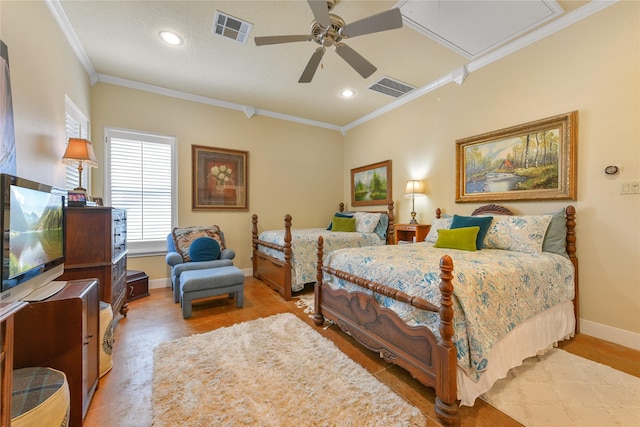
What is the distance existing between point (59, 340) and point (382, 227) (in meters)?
3.86

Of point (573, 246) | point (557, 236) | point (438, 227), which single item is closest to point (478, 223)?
point (438, 227)

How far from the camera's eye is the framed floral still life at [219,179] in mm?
4246

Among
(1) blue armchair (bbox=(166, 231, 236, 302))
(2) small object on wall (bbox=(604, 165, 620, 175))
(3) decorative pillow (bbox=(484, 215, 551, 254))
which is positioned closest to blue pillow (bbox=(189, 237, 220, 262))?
(1) blue armchair (bbox=(166, 231, 236, 302))

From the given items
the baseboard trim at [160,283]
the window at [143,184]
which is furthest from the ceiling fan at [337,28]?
the baseboard trim at [160,283]

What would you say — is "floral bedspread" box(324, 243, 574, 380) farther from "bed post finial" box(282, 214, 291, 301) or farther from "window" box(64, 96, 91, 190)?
"window" box(64, 96, 91, 190)

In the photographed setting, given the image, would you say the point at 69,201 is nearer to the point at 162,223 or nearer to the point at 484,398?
the point at 162,223

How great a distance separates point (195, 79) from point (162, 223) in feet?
7.13

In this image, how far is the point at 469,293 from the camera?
1550 millimetres

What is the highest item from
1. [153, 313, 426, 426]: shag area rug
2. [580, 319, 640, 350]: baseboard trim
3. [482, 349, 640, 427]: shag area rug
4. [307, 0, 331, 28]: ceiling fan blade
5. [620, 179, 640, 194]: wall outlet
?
[307, 0, 331, 28]: ceiling fan blade

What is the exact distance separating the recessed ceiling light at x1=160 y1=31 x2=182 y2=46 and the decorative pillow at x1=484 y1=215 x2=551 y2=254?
3.88 m

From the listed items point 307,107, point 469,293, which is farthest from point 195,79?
point 469,293

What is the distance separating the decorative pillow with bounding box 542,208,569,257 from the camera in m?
2.45

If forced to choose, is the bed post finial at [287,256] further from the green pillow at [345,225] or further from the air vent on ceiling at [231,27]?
the air vent on ceiling at [231,27]

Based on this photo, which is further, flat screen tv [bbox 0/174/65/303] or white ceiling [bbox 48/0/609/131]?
white ceiling [bbox 48/0/609/131]
